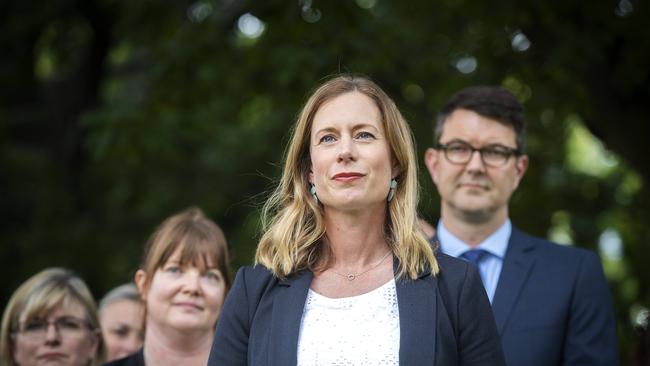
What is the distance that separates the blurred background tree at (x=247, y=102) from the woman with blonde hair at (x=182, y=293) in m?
0.60

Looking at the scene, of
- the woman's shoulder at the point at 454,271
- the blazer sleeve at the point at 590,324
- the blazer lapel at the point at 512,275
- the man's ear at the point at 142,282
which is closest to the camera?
the woman's shoulder at the point at 454,271

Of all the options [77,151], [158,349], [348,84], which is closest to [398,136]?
[348,84]

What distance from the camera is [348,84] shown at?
3492mm

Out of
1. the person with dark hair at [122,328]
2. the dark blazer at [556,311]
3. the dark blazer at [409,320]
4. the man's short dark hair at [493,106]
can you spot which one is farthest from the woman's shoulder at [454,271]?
the person with dark hair at [122,328]

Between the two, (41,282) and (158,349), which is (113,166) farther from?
(158,349)

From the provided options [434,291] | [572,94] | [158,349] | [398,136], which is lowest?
[158,349]

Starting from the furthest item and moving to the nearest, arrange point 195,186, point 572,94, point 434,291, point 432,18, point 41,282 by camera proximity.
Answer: point 195,186, point 432,18, point 572,94, point 41,282, point 434,291

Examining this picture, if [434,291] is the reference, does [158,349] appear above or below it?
below

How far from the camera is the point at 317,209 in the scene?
3.47 metres

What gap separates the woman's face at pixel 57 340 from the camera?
208 inches

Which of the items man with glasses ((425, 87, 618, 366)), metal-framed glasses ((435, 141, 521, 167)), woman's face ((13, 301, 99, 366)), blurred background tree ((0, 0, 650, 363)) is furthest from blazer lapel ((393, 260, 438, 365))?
woman's face ((13, 301, 99, 366))

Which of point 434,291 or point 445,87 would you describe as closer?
point 434,291

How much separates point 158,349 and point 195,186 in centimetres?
658

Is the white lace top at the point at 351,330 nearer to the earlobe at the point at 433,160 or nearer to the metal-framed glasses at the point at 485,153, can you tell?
the metal-framed glasses at the point at 485,153
